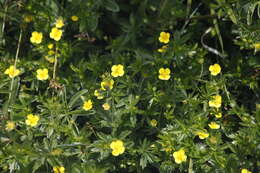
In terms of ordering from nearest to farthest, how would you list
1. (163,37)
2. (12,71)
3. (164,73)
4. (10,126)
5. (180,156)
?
(180,156) → (10,126) → (164,73) → (12,71) → (163,37)

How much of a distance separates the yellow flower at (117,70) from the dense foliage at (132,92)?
0.02 meters

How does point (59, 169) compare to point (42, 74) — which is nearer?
point (59, 169)

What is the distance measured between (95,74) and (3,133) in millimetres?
722

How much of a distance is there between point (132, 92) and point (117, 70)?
19 cm

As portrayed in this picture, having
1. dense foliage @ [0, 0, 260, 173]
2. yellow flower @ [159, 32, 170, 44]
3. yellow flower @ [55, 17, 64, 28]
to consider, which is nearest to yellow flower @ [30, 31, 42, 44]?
dense foliage @ [0, 0, 260, 173]

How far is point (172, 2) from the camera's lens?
2.84m

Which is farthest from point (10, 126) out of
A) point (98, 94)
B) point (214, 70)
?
point (214, 70)

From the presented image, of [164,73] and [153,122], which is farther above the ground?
[164,73]

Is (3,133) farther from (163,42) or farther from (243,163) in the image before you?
(243,163)

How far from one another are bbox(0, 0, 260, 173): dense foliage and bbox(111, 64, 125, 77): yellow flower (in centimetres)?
2

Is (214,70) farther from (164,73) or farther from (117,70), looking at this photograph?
(117,70)

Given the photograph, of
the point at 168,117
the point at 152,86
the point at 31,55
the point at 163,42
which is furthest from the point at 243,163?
the point at 31,55

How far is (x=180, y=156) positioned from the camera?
2.17 metres

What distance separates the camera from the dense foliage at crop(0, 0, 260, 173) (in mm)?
2238
